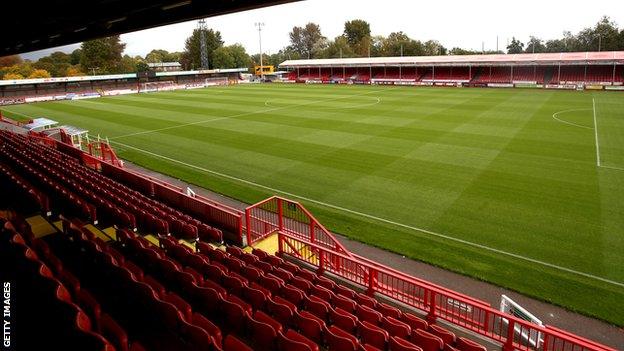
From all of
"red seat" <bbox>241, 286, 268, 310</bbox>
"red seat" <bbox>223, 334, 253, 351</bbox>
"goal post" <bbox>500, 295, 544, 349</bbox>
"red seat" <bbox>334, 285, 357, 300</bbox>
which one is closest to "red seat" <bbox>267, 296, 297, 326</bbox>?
"red seat" <bbox>241, 286, 268, 310</bbox>

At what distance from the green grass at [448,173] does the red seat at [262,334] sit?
6492 millimetres

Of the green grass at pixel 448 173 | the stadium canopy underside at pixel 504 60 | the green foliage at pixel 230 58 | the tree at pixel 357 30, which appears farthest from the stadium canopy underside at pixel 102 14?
the tree at pixel 357 30

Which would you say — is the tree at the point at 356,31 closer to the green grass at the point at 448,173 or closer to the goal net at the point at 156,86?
the goal net at the point at 156,86

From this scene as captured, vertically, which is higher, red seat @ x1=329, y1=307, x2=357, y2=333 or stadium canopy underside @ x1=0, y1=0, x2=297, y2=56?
stadium canopy underside @ x1=0, y1=0, x2=297, y2=56

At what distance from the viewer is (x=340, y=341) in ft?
16.3

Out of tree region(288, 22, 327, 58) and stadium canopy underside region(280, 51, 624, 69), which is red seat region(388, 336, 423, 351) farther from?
tree region(288, 22, 327, 58)

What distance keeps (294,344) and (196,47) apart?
4546 inches

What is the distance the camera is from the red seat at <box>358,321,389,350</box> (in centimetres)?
536

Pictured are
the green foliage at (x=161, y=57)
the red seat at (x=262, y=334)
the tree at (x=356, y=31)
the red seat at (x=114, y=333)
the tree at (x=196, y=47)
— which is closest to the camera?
the red seat at (x=114, y=333)

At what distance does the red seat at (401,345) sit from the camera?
4.98 metres

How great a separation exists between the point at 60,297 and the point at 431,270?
815 centimetres

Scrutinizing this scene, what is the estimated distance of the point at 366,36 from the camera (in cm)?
11750

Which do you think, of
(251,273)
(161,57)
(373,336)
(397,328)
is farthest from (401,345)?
(161,57)

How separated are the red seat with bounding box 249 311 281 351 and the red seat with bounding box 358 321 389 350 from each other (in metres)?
1.22
